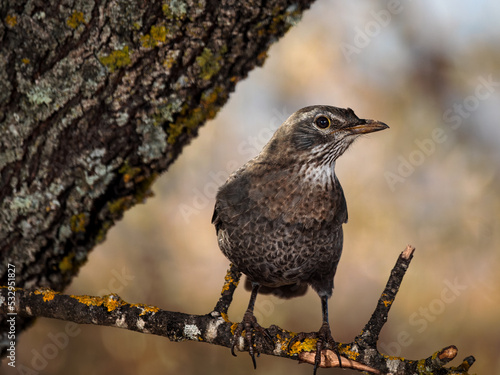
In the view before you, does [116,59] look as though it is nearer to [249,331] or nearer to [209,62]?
[209,62]

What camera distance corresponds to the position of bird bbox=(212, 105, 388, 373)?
3.10m

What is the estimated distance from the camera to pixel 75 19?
9.18ft

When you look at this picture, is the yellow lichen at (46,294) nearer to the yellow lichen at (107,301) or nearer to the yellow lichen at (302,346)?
the yellow lichen at (107,301)

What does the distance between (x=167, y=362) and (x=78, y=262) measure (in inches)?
92.8

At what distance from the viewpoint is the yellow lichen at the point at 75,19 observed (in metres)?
2.79

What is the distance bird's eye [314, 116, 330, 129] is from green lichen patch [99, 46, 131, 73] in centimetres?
116

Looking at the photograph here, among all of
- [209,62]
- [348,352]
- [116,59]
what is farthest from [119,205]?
[348,352]

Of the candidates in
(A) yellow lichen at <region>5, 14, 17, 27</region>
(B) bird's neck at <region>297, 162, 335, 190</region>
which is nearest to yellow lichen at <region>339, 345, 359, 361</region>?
(B) bird's neck at <region>297, 162, 335, 190</region>

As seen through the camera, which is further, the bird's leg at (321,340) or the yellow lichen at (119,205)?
the yellow lichen at (119,205)

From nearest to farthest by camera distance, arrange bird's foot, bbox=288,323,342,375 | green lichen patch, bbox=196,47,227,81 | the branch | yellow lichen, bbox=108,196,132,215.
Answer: the branch → bird's foot, bbox=288,323,342,375 → green lichen patch, bbox=196,47,227,81 → yellow lichen, bbox=108,196,132,215

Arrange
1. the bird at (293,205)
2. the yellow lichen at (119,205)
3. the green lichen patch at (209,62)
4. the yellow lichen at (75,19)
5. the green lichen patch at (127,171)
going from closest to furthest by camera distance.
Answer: the yellow lichen at (75,19), the green lichen patch at (209,62), the bird at (293,205), the green lichen patch at (127,171), the yellow lichen at (119,205)

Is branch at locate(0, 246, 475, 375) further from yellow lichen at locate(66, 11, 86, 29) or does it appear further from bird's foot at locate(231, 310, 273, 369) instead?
yellow lichen at locate(66, 11, 86, 29)

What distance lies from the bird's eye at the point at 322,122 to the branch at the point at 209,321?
100 cm

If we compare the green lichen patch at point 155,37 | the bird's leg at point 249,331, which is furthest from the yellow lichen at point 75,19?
the bird's leg at point 249,331
